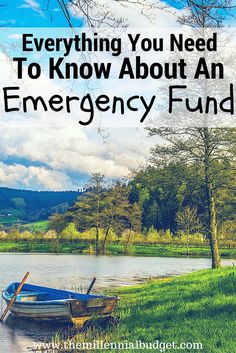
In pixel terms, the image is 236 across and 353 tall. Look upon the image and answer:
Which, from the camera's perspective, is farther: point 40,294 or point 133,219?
point 133,219

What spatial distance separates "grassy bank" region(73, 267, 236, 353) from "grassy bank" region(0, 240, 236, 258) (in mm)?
44880

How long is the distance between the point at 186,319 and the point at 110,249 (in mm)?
55834

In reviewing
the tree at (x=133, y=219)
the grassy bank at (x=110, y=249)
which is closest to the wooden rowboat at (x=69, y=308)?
the grassy bank at (x=110, y=249)

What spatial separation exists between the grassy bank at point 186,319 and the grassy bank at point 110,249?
147ft

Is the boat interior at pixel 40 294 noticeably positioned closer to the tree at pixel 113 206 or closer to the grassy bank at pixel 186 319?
the grassy bank at pixel 186 319

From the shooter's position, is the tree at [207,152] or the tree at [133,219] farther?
the tree at [133,219]

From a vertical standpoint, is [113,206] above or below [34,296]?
above

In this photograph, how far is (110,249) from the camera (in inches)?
2613

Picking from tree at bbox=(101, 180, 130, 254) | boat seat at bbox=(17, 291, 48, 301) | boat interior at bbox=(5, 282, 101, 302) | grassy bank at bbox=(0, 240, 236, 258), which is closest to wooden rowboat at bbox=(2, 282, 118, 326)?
boat interior at bbox=(5, 282, 101, 302)

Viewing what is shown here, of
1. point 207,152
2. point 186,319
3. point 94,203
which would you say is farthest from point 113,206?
point 186,319

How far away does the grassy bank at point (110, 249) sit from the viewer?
62.0 m

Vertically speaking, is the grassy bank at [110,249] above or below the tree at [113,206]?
below

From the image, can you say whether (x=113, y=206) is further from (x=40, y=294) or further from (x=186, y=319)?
(x=186, y=319)

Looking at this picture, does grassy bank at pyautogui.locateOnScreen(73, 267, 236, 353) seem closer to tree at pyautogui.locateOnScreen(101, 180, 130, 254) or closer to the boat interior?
the boat interior
